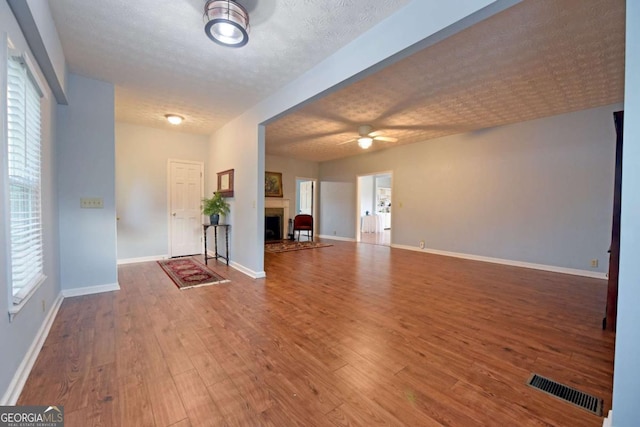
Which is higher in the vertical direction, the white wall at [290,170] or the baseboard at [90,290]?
the white wall at [290,170]

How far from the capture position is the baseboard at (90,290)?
10.3 feet

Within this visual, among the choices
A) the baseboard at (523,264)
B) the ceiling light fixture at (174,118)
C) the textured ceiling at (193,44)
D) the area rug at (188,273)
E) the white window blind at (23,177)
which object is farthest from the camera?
the ceiling light fixture at (174,118)

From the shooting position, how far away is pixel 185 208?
18.2 ft

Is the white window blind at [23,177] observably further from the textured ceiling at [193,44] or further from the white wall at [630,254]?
the white wall at [630,254]

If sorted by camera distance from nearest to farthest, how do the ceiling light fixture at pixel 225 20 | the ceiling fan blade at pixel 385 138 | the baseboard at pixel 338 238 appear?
the ceiling light fixture at pixel 225 20 < the ceiling fan blade at pixel 385 138 < the baseboard at pixel 338 238

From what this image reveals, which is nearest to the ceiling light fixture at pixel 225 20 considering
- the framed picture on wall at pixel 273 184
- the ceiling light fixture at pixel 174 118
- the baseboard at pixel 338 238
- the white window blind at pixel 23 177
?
the white window blind at pixel 23 177

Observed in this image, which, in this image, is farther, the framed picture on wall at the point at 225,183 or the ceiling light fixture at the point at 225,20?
the framed picture on wall at the point at 225,183

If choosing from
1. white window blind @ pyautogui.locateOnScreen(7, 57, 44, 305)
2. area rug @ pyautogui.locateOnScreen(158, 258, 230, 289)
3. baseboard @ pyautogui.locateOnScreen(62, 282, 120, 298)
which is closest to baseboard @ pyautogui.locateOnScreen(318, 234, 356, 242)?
area rug @ pyautogui.locateOnScreen(158, 258, 230, 289)

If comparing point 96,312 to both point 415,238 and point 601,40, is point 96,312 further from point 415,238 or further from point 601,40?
point 415,238

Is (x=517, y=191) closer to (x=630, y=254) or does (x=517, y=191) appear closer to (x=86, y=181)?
(x=630, y=254)

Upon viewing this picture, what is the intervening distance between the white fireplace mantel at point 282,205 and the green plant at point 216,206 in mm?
2897

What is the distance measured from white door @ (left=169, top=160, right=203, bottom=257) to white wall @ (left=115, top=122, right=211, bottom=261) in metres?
0.11

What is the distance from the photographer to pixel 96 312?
2689mm

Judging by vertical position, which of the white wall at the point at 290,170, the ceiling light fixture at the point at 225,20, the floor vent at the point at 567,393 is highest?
the ceiling light fixture at the point at 225,20
